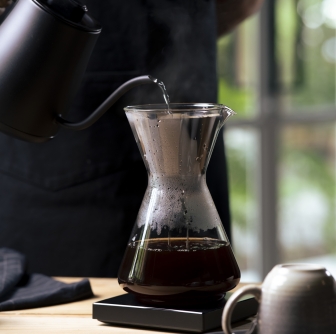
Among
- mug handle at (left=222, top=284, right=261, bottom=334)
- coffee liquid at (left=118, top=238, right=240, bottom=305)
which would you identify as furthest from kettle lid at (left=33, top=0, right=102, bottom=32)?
mug handle at (left=222, top=284, right=261, bottom=334)

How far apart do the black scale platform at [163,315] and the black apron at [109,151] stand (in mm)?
552

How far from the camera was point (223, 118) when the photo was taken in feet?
2.74

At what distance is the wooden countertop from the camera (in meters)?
0.80

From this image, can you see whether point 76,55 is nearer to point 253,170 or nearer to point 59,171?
point 59,171

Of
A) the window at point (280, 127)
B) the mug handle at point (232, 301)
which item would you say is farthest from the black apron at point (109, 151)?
the window at point (280, 127)

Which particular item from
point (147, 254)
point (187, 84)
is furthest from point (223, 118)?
point (187, 84)

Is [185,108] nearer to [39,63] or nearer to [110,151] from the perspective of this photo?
[39,63]

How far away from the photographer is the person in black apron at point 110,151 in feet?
4.53

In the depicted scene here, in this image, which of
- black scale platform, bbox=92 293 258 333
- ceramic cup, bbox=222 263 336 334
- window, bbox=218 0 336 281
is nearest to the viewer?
ceramic cup, bbox=222 263 336 334

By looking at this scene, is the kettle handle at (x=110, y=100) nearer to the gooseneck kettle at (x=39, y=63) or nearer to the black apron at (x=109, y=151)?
the gooseneck kettle at (x=39, y=63)

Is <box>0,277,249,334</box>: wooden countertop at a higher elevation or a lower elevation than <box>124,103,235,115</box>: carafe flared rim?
lower

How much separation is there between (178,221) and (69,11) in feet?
1.21

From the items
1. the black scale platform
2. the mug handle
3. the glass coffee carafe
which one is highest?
the glass coffee carafe

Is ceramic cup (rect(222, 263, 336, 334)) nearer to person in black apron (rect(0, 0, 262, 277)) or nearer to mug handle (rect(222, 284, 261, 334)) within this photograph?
mug handle (rect(222, 284, 261, 334))
